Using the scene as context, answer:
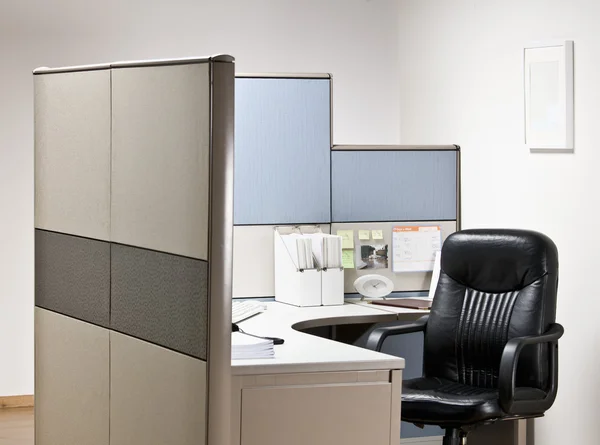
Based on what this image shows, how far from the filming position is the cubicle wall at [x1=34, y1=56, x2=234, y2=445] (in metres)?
2.64

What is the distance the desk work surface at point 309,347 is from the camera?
2.76m

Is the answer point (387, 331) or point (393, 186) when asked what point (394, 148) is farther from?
point (387, 331)

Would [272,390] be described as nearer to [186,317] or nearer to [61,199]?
[186,317]

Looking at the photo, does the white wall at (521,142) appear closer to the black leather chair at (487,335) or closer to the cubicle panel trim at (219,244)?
the black leather chair at (487,335)

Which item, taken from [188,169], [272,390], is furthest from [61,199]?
[272,390]

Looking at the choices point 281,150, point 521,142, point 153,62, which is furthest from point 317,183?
point 153,62

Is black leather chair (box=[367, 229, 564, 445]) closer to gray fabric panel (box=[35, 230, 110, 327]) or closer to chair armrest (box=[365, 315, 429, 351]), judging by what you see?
chair armrest (box=[365, 315, 429, 351])

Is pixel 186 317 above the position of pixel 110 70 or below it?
below

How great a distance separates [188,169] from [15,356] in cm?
321

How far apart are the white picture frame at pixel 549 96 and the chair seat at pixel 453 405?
1003 millimetres

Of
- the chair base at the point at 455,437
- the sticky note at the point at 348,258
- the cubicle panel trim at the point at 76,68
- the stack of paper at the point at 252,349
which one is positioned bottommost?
the chair base at the point at 455,437

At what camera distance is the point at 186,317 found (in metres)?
2.72

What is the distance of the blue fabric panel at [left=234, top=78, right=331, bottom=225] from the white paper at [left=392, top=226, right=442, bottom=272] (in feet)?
1.25

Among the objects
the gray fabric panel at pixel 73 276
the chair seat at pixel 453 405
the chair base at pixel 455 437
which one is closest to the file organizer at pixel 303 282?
the chair seat at pixel 453 405
